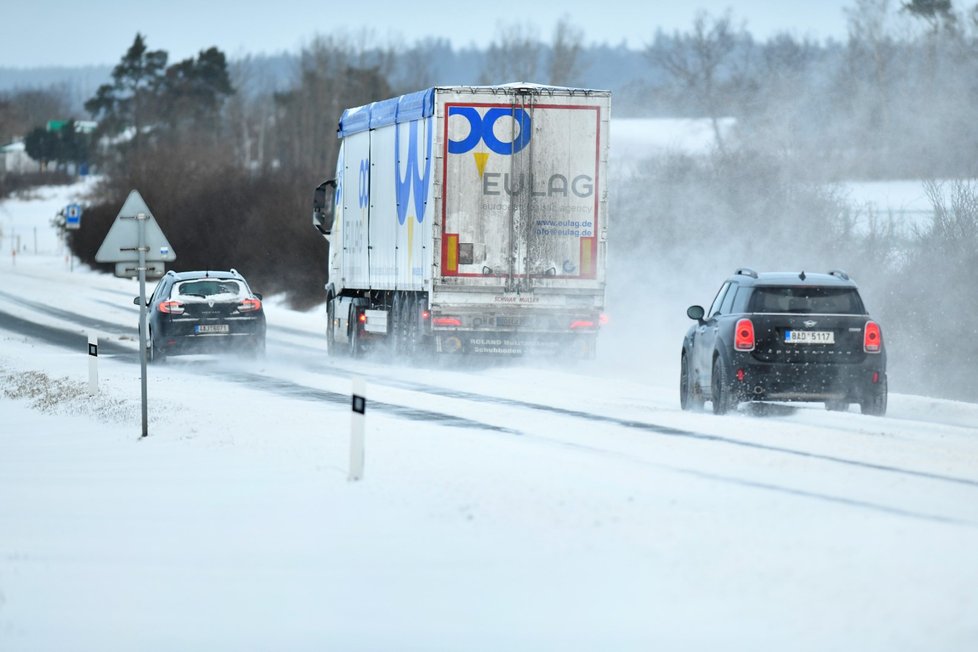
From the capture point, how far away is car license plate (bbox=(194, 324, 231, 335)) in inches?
1128

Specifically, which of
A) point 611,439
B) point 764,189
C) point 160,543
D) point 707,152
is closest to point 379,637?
point 160,543

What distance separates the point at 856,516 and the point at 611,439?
518 centimetres

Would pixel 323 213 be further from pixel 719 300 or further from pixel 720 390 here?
pixel 720 390

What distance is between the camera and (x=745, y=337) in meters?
17.2

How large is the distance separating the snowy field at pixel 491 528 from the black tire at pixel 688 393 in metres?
0.40

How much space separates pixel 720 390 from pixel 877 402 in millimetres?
1651

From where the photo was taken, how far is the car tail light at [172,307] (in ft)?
93.9

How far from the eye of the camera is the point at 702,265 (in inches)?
1455

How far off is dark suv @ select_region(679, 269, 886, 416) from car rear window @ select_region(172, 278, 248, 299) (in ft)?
43.2

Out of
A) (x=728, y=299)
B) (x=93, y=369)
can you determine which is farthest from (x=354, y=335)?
(x=728, y=299)

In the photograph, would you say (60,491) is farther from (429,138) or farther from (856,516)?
(429,138)

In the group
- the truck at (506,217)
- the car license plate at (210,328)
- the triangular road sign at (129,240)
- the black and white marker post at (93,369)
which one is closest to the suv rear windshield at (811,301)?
the triangular road sign at (129,240)

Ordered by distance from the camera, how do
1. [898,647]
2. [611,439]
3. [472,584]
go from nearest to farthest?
[898,647] → [472,584] → [611,439]

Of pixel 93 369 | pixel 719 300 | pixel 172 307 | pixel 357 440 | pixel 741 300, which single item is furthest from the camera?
pixel 172 307
